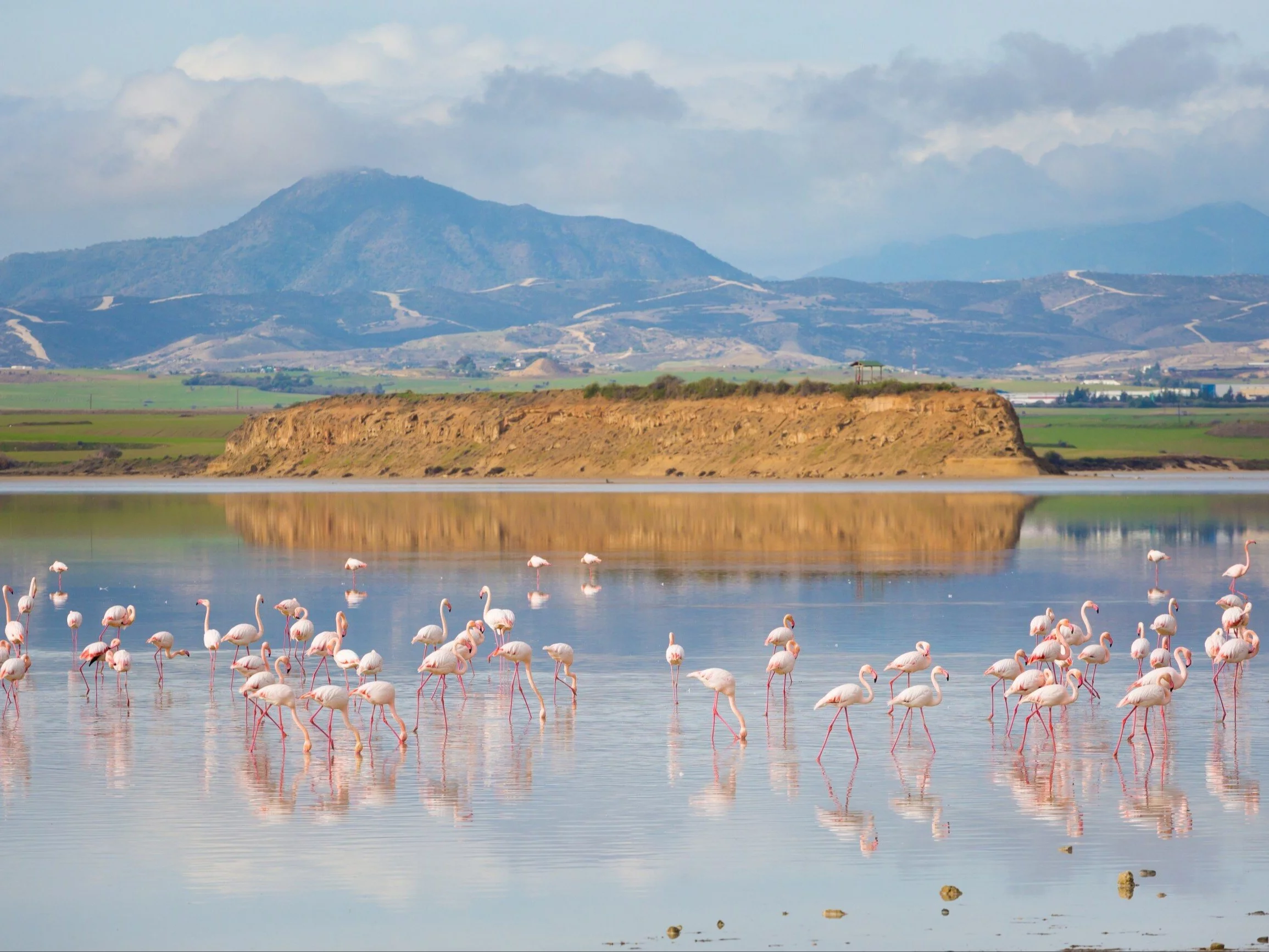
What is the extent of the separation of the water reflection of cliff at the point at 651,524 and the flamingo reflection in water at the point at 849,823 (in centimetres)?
2808

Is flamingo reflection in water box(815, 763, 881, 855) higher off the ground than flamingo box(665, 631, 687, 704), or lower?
lower

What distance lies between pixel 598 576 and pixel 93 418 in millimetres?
144812

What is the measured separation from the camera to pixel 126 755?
17.9 meters

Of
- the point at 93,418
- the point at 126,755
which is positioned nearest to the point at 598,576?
the point at 126,755

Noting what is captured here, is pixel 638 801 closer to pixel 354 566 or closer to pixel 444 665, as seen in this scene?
pixel 444 665

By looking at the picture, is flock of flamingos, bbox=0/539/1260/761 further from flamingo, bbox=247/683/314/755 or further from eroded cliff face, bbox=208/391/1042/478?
eroded cliff face, bbox=208/391/1042/478

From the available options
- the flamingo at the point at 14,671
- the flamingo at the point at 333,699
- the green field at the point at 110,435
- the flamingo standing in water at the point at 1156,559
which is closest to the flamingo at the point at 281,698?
the flamingo at the point at 333,699

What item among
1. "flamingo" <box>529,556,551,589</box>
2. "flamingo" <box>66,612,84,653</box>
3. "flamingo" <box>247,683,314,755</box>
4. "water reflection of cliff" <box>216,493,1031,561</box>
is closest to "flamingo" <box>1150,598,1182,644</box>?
"flamingo" <box>247,683,314,755</box>

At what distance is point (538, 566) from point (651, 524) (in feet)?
62.2

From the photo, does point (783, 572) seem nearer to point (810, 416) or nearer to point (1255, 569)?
point (1255, 569)

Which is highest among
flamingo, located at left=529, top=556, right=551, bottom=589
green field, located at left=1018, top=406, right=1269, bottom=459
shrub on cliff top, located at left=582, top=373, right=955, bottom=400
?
shrub on cliff top, located at left=582, top=373, right=955, bottom=400

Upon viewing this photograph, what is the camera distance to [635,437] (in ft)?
353

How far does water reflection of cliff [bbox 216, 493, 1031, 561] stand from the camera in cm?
4812

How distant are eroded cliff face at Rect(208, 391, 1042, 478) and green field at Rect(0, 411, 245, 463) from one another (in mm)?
11559
